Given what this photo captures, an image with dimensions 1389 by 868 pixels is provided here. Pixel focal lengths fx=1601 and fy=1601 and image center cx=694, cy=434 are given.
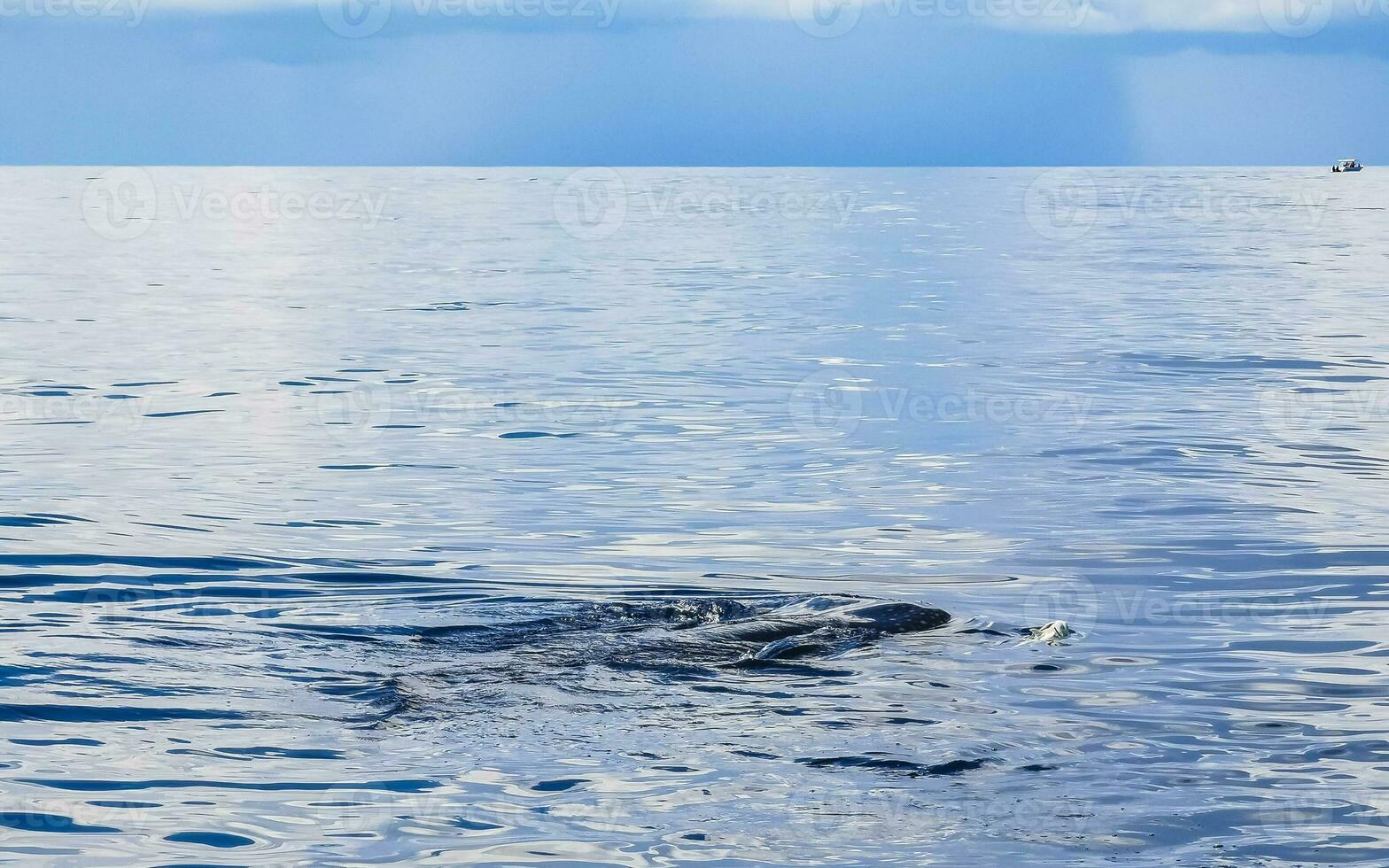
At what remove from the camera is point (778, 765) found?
9.15 metres

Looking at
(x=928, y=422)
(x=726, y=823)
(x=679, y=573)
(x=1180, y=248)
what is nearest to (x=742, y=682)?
(x=726, y=823)

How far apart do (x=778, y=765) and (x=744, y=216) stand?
10248 centimetres

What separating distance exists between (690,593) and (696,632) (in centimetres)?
136

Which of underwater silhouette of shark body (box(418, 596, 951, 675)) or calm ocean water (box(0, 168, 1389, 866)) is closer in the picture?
calm ocean water (box(0, 168, 1389, 866))

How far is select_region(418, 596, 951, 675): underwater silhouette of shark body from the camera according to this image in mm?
11320

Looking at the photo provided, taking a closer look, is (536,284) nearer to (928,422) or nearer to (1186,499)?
(928,422)

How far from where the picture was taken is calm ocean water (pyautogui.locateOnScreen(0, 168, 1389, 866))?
852cm

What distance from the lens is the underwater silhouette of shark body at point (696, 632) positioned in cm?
1132

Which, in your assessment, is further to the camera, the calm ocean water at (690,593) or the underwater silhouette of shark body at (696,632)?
the underwater silhouette of shark body at (696,632)

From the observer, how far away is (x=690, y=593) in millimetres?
13344

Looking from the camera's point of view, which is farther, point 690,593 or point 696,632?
point 690,593

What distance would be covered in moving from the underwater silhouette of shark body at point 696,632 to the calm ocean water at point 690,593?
0.05 m

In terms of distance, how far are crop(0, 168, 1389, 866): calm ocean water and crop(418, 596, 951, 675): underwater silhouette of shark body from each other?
55mm

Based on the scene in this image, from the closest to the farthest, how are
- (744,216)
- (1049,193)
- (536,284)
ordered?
(536,284), (744,216), (1049,193)
